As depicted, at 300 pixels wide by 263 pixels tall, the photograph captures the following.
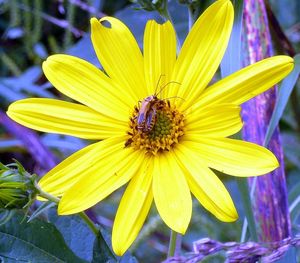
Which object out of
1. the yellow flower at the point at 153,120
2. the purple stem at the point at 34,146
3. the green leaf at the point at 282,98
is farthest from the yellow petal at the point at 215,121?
the purple stem at the point at 34,146

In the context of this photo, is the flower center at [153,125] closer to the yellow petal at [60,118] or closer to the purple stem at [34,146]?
the yellow petal at [60,118]

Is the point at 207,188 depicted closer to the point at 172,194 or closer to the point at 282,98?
the point at 172,194

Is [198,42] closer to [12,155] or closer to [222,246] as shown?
[222,246]

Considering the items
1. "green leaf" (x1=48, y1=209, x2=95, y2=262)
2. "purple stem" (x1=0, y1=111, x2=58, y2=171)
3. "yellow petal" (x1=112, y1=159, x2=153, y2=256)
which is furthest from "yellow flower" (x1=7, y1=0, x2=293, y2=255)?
"purple stem" (x1=0, y1=111, x2=58, y2=171)

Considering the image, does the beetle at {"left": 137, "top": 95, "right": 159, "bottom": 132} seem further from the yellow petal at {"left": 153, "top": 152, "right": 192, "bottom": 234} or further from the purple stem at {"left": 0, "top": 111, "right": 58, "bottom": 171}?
the purple stem at {"left": 0, "top": 111, "right": 58, "bottom": 171}

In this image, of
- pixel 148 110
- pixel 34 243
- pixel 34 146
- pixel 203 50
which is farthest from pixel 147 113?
pixel 34 146
